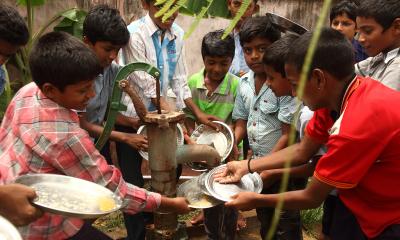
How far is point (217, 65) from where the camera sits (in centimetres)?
337

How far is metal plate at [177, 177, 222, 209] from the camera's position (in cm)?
220

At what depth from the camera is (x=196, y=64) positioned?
18.1 ft

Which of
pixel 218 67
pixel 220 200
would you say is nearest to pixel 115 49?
pixel 218 67

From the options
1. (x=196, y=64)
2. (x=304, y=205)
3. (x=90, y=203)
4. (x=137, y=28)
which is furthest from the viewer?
(x=196, y=64)

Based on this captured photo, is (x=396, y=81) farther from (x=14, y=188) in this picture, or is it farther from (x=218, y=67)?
(x=14, y=188)

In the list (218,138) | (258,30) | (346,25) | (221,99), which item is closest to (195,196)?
(218,138)

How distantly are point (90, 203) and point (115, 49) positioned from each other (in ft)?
4.53

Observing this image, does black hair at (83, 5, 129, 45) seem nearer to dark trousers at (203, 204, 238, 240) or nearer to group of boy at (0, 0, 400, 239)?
group of boy at (0, 0, 400, 239)

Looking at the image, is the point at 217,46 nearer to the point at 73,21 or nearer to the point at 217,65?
the point at 217,65

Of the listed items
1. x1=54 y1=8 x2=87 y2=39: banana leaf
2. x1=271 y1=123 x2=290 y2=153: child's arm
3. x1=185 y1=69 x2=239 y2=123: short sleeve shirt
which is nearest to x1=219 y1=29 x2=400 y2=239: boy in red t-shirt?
x1=271 y1=123 x2=290 y2=153: child's arm

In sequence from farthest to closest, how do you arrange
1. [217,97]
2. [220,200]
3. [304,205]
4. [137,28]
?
[217,97] < [137,28] < [220,200] < [304,205]

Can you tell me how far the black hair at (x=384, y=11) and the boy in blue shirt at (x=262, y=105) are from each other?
25.8 inches

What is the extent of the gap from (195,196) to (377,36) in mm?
1378

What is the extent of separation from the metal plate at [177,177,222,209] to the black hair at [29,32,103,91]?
2.73 feet
